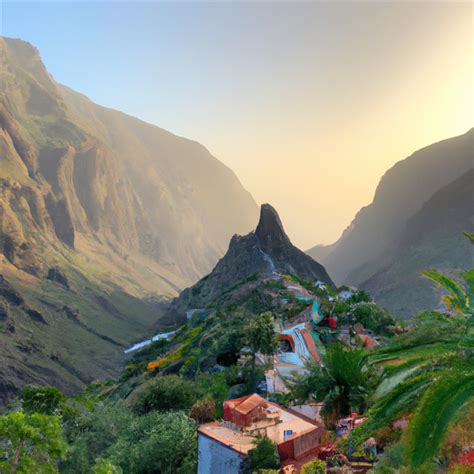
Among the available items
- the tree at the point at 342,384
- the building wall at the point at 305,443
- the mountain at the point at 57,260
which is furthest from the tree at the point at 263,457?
the mountain at the point at 57,260

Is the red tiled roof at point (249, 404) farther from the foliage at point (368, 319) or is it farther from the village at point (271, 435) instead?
the foliage at point (368, 319)

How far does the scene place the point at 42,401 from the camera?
31.9 m

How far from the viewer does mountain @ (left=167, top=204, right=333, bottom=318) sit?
90.2 metres

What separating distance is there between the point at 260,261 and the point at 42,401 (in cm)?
6063

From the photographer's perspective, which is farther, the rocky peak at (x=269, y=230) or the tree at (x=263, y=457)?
the rocky peak at (x=269, y=230)

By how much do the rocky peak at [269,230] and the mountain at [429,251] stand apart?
27741mm

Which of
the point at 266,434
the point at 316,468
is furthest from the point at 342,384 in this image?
the point at 316,468

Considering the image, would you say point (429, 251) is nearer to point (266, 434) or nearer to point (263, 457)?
point (266, 434)

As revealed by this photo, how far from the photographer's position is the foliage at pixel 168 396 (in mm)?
26141

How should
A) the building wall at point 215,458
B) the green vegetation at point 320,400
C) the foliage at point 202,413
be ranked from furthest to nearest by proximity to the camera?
the foliage at point 202,413 → the building wall at point 215,458 → the green vegetation at point 320,400

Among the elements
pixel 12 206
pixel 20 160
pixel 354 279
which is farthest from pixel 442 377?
pixel 354 279

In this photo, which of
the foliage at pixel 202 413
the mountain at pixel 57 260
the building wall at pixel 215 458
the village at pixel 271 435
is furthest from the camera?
the mountain at pixel 57 260

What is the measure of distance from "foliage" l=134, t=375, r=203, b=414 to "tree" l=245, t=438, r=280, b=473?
11.3 metres

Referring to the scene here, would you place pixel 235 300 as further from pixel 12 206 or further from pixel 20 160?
pixel 20 160
